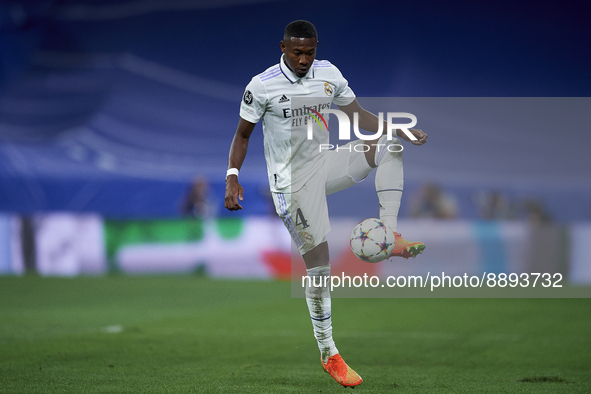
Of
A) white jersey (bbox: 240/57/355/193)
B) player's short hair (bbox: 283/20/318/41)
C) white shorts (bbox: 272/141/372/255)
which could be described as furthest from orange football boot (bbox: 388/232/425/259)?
player's short hair (bbox: 283/20/318/41)

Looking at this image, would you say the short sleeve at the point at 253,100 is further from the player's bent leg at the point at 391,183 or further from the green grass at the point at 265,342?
the green grass at the point at 265,342

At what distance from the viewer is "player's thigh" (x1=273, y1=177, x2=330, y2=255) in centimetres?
489

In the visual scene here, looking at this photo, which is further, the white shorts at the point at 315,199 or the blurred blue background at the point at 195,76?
the blurred blue background at the point at 195,76

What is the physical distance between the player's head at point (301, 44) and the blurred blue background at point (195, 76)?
1020cm

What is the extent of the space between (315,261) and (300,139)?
0.88 m

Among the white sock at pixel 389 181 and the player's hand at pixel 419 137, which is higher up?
the player's hand at pixel 419 137

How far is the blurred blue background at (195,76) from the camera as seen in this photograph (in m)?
16.0

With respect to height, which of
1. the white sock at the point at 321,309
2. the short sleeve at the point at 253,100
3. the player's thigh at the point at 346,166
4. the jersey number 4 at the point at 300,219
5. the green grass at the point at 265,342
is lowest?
the green grass at the point at 265,342

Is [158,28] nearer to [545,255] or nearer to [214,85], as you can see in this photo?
[214,85]

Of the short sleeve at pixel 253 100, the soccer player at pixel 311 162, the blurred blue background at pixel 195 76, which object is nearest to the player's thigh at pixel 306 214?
the soccer player at pixel 311 162

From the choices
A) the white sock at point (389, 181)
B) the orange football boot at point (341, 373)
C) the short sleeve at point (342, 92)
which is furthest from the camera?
the short sleeve at point (342, 92)

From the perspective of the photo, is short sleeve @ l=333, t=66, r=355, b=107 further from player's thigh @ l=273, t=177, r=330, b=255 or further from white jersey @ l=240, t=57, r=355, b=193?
Result: player's thigh @ l=273, t=177, r=330, b=255

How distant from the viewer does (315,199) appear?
4.96 meters

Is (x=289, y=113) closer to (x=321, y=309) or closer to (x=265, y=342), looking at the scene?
(x=321, y=309)
